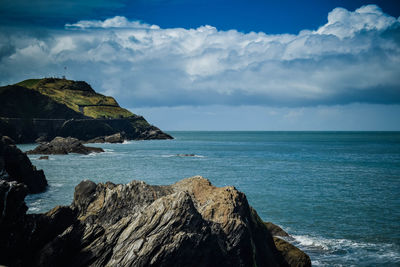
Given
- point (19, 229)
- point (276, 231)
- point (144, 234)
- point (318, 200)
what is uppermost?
point (19, 229)

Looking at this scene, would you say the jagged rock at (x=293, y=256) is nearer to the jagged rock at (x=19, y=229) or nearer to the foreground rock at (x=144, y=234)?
the foreground rock at (x=144, y=234)

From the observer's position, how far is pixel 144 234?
1518 cm

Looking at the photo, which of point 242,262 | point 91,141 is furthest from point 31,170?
point 91,141

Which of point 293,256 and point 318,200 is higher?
point 293,256

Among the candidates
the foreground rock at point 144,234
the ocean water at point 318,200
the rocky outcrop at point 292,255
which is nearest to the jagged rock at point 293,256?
the rocky outcrop at point 292,255

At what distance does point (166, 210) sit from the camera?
16.0 metres

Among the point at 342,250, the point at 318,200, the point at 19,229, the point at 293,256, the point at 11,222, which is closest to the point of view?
the point at 11,222

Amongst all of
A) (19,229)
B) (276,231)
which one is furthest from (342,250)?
(19,229)

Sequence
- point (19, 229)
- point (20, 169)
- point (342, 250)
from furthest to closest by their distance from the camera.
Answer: point (20, 169) < point (342, 250) < point (19, 229)

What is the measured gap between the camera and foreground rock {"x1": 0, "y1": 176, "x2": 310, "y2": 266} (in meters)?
14.2

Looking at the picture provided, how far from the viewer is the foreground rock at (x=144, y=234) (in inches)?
558

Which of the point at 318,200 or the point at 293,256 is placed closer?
the point at 293,256

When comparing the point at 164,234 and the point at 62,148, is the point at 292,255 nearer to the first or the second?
the point at 164,234

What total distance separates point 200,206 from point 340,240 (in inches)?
544
